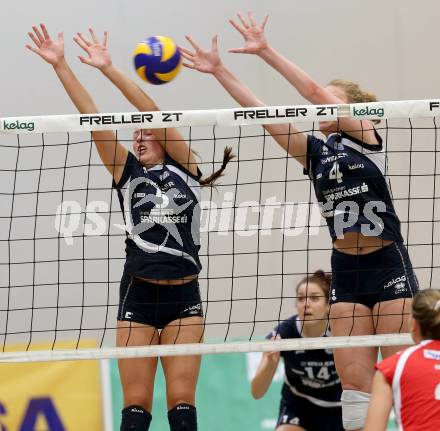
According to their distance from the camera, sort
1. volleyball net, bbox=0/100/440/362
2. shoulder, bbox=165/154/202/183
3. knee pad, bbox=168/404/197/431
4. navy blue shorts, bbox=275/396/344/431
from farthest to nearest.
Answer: volleyball net, bbox=0/100/440/362
navy blue shorts, bbox=275/396/344/431
shoulder, bbox=165/154/202/183
knee pad, bbox=168/404/197/431

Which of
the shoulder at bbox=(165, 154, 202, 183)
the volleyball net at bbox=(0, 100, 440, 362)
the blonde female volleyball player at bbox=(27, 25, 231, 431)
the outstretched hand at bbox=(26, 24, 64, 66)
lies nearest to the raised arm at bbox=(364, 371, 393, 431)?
the blonde female volleyball player at bbox=(27, 25, 231, 431)

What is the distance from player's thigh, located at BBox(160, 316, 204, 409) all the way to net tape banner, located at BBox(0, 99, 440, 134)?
112 cm

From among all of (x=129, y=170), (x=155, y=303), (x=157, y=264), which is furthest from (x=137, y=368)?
(x=129, y=170)

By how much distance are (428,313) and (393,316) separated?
1.60 metres

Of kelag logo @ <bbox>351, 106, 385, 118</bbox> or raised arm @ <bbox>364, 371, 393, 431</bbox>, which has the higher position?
kelag logo @ <bbox>351, 106, 385, 118</bbox>

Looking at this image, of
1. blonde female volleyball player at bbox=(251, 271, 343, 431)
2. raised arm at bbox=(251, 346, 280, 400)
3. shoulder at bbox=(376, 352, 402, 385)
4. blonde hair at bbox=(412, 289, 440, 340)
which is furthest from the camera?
raised arm at bbox=(251, 346, 280, 400)

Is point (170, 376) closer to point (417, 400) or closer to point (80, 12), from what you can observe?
point (417, 400)

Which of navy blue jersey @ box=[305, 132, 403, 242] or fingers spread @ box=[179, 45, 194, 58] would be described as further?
fingers spread @ box=[179, 45, 194, 58]

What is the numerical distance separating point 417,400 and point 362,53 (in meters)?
5.81

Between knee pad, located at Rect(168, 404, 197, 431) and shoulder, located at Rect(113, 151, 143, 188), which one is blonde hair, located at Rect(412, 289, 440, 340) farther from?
shoulder, located at Rect(113, 151, 143, 188)

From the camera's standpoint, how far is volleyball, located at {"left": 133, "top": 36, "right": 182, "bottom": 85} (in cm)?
562

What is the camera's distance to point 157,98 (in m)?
8.59

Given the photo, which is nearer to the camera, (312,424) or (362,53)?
(312,424)

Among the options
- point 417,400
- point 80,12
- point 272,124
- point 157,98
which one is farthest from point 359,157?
point 80,12
